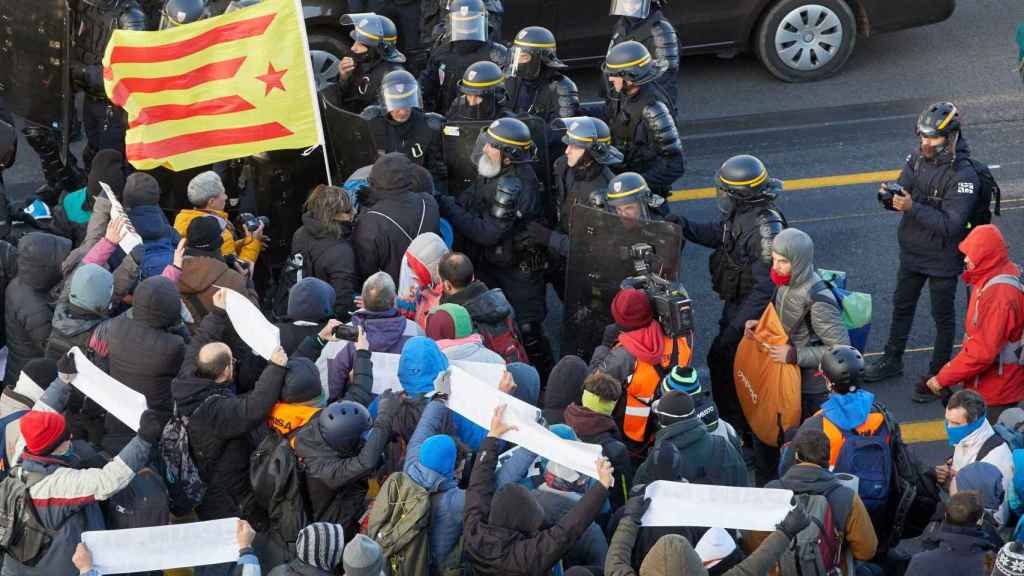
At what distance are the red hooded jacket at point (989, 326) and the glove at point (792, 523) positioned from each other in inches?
100

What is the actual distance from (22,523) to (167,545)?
28.4 inches

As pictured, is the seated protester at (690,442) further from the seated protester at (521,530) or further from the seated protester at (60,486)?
the seated protester at (60,486)

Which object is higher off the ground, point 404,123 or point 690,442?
point 690,442

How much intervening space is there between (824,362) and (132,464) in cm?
327

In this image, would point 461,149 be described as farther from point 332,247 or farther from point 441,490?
point 441,490

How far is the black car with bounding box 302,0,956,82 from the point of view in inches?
511

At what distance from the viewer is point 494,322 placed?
786cm

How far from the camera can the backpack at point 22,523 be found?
6.01m

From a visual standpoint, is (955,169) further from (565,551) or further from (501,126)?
(565,551)

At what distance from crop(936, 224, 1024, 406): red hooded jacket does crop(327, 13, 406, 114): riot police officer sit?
462cm

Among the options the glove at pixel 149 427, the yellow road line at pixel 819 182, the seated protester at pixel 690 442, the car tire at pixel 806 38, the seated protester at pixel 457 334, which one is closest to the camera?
the glove at pixel 149 427

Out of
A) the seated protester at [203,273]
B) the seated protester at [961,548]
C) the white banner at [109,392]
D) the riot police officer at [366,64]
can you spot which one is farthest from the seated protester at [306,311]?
the riot police officer at [366,64]

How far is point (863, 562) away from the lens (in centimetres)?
667

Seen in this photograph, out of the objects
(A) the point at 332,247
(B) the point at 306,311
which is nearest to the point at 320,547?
(B) the point at 306,311
